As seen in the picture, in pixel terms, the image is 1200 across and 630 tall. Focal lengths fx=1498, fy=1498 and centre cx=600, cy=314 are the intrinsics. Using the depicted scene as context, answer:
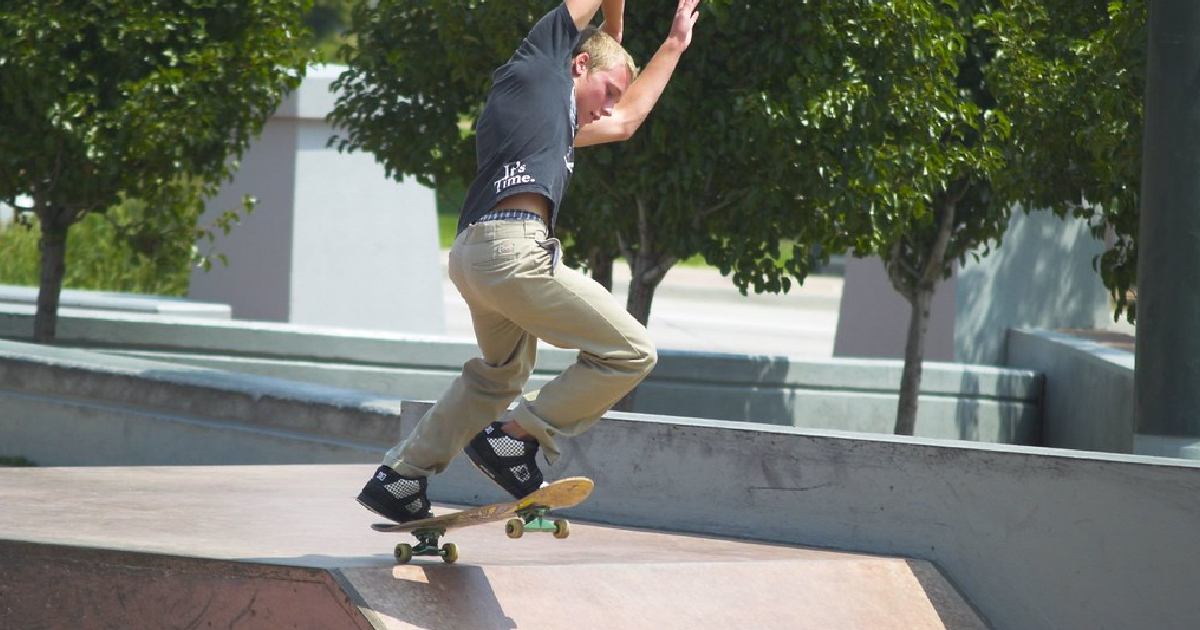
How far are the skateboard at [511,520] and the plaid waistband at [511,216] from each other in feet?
2.46

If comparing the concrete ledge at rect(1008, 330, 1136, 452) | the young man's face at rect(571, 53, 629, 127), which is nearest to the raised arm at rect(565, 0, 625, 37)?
the young man's face at rect(571, 53, 629, 127)

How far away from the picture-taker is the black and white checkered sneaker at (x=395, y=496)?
449 cm

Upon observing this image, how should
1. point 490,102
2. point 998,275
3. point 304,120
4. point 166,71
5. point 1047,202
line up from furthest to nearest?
1. point 304,120
2. point 998,275
3. point 166,71
4. point 1047,202
5. point 490,102

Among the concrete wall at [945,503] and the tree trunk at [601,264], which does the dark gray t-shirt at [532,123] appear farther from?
the tree trunk at [601,264]

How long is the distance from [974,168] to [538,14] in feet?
9.77

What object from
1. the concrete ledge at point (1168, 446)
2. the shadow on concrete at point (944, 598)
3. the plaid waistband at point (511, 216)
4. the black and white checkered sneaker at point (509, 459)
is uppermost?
the plaid waistband at point (511, 216)

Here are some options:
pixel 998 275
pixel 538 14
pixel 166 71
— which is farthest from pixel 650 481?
pixel 998 275

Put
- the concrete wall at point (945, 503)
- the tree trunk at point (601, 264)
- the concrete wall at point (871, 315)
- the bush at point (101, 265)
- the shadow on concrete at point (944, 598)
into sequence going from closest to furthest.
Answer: the concrete wall at point (945, 503), the shadow on concrete at point (944, 598), the tree trunk at point (601, 264), the concrete wall at point (871, 315), the bush at point (101, 265)

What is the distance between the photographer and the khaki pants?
4215mm

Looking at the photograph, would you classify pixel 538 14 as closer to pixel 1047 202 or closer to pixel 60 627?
pixel 1047 202

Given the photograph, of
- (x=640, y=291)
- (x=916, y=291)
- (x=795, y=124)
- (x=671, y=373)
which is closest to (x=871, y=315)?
(x=916, y=291)

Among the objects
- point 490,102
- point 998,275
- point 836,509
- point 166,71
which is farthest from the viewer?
point 998,275

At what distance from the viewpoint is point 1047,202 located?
907 cm

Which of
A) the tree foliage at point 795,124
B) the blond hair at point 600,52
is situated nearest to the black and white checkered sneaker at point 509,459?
the blond hair at point 600,52
